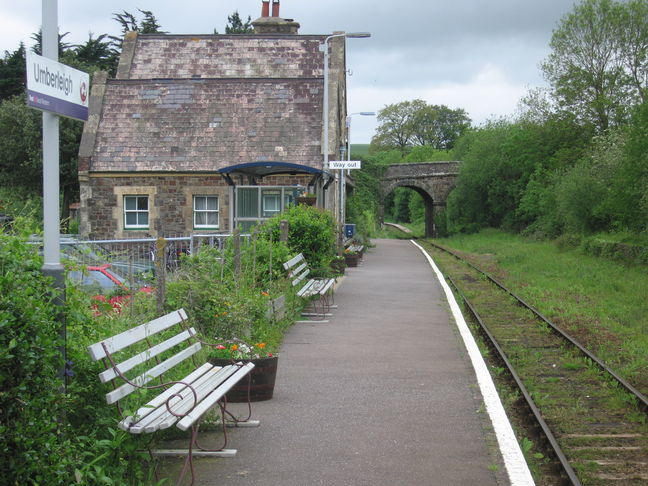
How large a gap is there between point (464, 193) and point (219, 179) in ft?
103

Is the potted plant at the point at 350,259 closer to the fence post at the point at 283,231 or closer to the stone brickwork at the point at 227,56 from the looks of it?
the stone brickwork at the point at 227,56

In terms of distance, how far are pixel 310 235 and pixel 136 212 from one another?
1124 cm

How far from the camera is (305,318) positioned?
13.5m

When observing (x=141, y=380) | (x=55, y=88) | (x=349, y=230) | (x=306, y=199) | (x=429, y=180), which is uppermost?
(x=429, y=180)

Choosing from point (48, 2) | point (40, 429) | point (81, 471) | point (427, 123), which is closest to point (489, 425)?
point (81, 471)

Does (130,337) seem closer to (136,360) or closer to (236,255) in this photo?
(136,360)

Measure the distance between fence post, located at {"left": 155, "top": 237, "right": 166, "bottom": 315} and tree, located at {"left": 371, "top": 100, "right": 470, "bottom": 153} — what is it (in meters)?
102

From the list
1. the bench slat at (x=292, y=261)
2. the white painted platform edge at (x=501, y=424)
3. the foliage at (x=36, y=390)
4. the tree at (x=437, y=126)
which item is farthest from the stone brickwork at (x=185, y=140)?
the tree at (x=437, y=126)

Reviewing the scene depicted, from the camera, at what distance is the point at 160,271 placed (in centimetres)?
777

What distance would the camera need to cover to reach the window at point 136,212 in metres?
25.8

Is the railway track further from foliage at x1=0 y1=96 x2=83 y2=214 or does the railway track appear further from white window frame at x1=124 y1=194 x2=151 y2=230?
foliage at x1=0 y1=96 x2=83 y2=214

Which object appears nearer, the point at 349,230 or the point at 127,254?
the point at 127,254

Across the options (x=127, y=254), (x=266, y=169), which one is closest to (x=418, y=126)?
(x=266, y=169)

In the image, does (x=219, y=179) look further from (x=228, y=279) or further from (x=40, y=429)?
(x=40, y=429)
